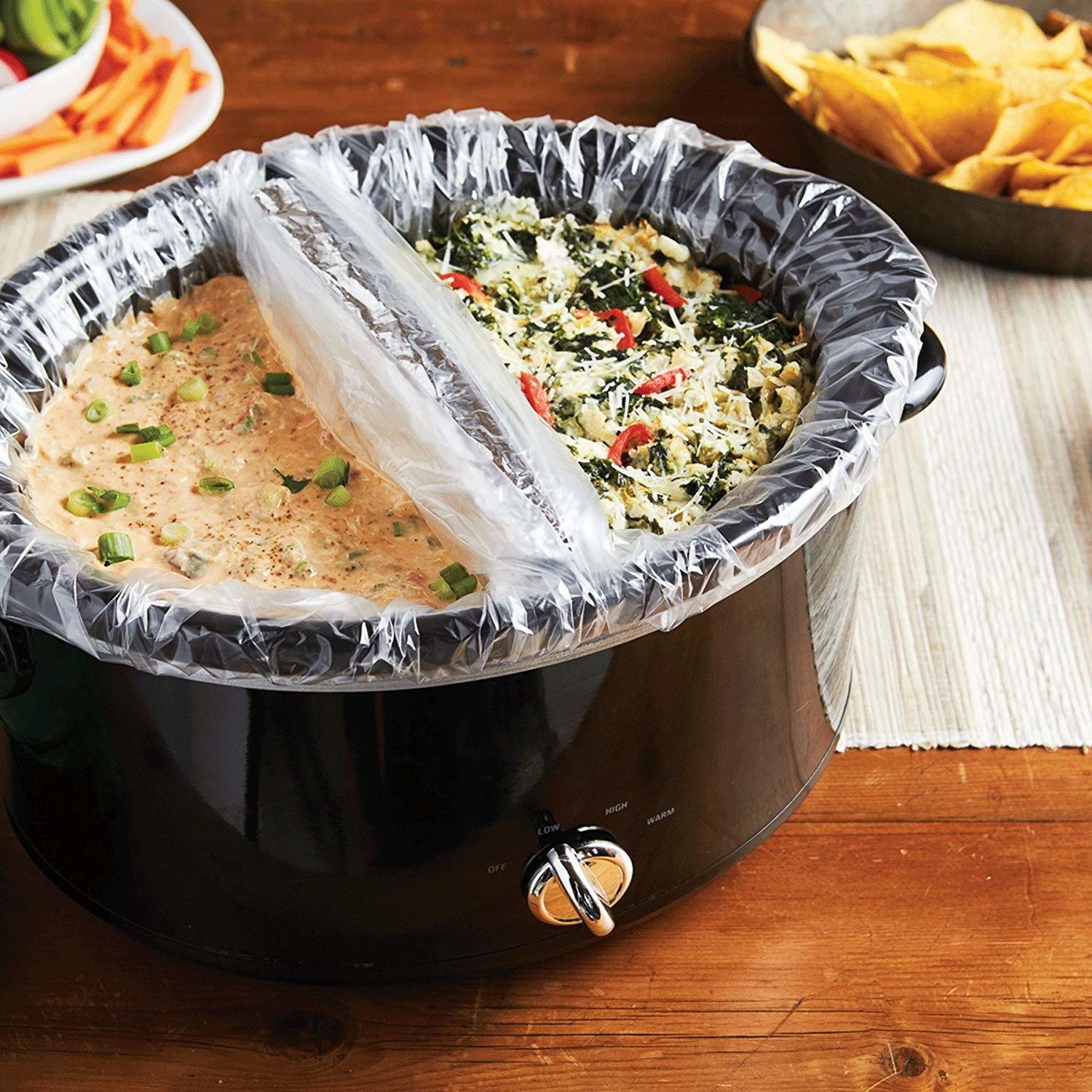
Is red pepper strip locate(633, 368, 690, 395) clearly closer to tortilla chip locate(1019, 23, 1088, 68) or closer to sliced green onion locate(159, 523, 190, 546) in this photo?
sliced green onion locate(159, 523, 190, 546)

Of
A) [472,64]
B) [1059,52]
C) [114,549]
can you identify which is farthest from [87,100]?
[1059,52]

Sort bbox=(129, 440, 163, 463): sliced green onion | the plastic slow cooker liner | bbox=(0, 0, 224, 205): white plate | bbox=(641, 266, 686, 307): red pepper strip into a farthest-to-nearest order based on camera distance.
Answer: bbox=(0, 0, 224, 205): white plate, bbox=(641, 266, 686, 307): red pepper strip, bbox=(129, 440, 163, 463): sliced green onion, the plastic slow cooker liner

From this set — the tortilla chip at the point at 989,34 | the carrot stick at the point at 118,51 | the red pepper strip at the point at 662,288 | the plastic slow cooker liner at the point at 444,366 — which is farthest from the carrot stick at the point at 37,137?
the tortilla chip at the point at 989,34

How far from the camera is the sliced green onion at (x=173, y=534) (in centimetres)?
81

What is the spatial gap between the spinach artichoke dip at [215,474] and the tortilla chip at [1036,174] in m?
0.86

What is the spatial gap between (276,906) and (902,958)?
0.41 m

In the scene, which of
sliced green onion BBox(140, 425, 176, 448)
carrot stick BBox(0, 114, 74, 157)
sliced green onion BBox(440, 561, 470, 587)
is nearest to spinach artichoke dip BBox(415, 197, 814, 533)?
sliced green onion BBox(440, 561, 470, 587)

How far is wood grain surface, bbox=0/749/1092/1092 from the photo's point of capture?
2.83 ft

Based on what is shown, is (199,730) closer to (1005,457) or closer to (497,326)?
(497,326)

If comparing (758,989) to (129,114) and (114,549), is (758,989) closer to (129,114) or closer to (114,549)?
(114,549)

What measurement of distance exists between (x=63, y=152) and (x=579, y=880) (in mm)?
1174

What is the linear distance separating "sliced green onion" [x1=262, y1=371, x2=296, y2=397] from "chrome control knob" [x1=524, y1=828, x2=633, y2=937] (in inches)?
Answer: 14.2

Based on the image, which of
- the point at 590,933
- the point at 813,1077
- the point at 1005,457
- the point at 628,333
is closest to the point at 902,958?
the point at 813,1077

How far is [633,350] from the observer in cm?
97
